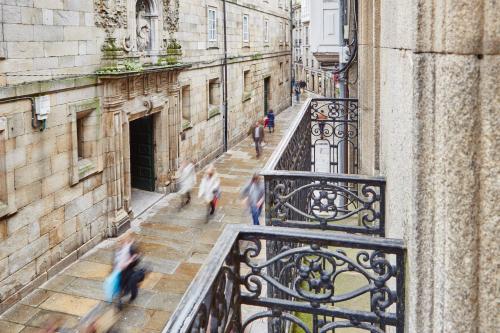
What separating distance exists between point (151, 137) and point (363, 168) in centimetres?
846

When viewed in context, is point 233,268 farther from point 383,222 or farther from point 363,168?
point 363,168

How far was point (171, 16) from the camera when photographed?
1381cm

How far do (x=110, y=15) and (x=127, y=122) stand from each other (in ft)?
7.50

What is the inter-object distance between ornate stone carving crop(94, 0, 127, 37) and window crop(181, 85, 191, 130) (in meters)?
4.45

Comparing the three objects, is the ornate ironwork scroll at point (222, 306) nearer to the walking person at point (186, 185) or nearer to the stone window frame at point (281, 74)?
the walking person at point (186, 185)

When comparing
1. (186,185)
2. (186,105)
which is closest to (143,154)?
(186,185)

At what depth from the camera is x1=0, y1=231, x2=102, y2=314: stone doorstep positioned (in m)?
7.80

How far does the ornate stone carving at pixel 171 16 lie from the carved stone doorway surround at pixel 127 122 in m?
1.16

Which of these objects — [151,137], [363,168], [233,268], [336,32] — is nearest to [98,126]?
[151,137]

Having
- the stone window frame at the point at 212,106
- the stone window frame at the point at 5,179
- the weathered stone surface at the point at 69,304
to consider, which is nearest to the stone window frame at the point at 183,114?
the stone window frame at the point at 212,106

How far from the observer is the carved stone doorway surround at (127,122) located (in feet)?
35.0

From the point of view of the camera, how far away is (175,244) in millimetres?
10328

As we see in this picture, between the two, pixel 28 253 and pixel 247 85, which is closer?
pixel 28 253

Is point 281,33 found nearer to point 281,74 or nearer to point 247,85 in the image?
point 281,74
